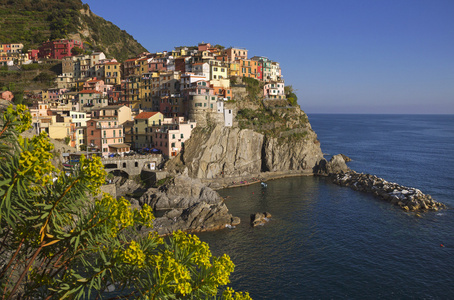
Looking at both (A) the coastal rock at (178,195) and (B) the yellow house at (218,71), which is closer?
(A) the coastal rock at (178,195)

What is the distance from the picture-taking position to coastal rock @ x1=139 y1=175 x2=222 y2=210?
49938 mm

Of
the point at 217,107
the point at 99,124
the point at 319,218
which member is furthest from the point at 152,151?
the point at 319,218

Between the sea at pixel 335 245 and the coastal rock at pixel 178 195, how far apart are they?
15.2 ft

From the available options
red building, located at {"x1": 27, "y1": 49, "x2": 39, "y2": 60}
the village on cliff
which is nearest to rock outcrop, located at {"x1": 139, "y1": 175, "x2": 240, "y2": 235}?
the village on cliff

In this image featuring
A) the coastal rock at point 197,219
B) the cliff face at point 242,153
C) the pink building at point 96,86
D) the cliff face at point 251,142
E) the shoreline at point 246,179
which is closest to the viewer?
the coastal rock at point 197,219

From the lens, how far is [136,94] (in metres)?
80.8

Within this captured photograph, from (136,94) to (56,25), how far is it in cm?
5602

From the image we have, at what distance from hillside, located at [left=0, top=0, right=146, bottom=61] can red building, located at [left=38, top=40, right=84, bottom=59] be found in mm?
5465

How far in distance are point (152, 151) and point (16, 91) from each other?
45.3 metres

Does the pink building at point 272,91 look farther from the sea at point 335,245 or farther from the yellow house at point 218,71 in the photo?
the sea at point 335,245

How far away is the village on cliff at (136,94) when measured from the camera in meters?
62.4

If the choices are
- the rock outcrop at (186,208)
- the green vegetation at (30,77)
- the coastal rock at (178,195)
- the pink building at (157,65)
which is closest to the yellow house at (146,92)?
the pink building at (157,65)

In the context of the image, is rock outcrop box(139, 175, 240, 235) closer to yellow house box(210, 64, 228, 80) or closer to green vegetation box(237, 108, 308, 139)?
green vegetation box(237, 108, 308, 139)

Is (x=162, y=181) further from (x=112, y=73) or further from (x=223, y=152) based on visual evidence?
(x=112, y=73)
